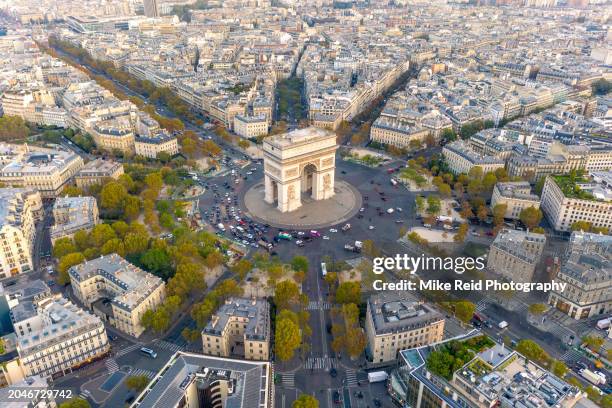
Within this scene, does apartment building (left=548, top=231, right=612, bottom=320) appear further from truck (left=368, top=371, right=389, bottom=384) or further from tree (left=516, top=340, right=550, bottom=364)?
truck (left=368, top=371, right=389, bottom=384)

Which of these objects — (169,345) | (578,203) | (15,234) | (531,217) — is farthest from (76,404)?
(578,203)

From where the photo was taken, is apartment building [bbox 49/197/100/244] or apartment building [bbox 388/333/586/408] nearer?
apartment building [bbox 388/333/586/408]

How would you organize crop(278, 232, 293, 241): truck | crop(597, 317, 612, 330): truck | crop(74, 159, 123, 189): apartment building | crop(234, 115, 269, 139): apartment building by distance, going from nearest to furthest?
crop(597, 317, 612, 330): truck → crop(278, 232, 293, 241): truck → crop(74, 159, 123, 189): apartment building → crop(234, 115, 269, 139): apartment building

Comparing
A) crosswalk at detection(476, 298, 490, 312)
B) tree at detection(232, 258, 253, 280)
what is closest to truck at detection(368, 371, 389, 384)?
crosswalk at detection(476, 298, 490, 312)

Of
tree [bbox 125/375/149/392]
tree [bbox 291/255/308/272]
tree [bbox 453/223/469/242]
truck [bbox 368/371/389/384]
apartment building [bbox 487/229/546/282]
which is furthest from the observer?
tree [bbox 453/223/469/242]

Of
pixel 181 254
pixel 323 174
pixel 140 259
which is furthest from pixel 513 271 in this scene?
pixel 140 259

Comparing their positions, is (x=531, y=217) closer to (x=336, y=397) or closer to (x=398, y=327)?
(x=398, y=327)
